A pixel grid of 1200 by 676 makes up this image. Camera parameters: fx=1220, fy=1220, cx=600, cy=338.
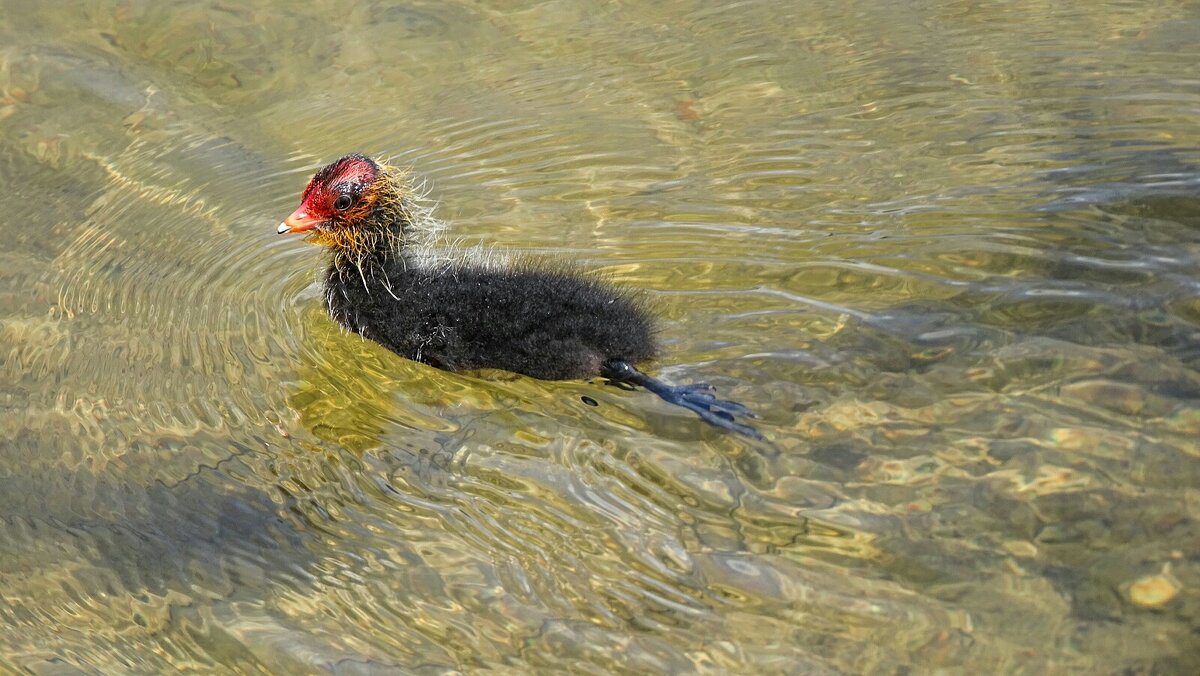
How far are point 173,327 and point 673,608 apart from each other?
2653 mm

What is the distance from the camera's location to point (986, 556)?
11.5ft

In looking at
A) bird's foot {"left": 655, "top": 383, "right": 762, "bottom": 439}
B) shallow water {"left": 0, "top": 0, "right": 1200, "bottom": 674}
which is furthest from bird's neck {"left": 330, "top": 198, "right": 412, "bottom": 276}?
bird's foot {"left": 655, "top": 383, "right": 762, "bottom": 439}

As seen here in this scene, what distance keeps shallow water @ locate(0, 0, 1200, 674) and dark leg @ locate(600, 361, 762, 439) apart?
0.08 m

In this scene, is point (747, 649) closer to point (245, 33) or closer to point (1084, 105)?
point (1084, 105)

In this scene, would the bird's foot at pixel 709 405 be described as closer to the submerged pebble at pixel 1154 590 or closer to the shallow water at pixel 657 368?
the shallow water at pixel 657 368

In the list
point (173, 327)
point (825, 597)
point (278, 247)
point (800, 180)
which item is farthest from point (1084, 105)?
point (173, 327)

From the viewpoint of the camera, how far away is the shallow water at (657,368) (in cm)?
349

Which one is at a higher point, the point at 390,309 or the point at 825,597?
the point at 390,309

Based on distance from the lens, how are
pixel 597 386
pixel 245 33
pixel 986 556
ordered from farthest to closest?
1. pixel 245 33
2. pixel 597 386
3. pixel 986 556

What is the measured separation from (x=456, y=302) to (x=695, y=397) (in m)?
1.00

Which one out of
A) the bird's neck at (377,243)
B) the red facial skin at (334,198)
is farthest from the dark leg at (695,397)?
the red facial skin at (334,198)

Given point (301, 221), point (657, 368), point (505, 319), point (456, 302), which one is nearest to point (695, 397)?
point (657, 368)

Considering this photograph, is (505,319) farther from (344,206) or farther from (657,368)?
(344,206)

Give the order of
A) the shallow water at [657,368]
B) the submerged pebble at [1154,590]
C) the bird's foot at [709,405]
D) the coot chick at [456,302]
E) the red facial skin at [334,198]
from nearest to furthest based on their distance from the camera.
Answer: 1. the submerged pebble at [1154,590]
2. the shallow water at [657,368]
3. the bird's foot at [709,405]
4. the coot chick at [456,302]
5. the red facial skin at [334,198]
